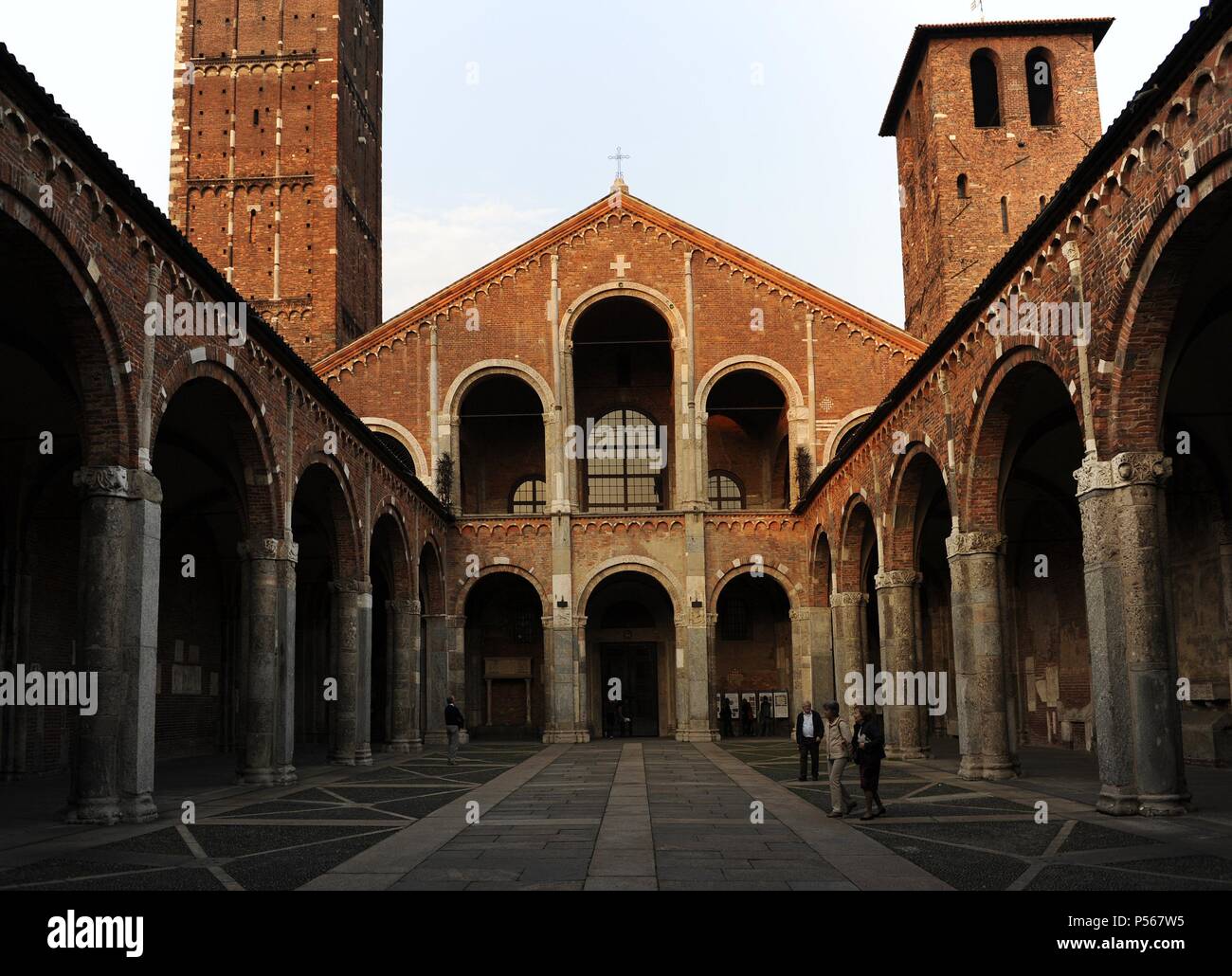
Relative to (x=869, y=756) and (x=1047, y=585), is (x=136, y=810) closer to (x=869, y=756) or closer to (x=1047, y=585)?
(x=869, y=756)

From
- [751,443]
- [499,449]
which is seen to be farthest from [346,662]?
[751,443]

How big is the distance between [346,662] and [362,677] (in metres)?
0.70

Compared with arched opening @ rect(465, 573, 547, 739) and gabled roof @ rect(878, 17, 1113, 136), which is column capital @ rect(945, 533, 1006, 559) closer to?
arched opening @ rect(465, 573, 547, 739)

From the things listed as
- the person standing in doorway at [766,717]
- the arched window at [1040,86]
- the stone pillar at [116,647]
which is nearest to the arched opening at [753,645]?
the person standing in doorway at [766,717]

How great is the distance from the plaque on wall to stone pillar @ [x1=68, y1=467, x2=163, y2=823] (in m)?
21.9

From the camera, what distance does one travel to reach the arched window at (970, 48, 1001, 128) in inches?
1415

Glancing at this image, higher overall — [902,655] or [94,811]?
[902,655]

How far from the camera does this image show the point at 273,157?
40.0m

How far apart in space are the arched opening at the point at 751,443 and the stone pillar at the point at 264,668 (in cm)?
1838

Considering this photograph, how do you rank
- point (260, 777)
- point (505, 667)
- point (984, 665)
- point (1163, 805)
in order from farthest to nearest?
point (505, 667) → point (260, 777) → point (984, 665) → point (1163, 805)

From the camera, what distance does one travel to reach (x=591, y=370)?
35.9 metres

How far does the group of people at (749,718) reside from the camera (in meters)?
31.3

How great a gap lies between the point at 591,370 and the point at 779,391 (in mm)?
5999
